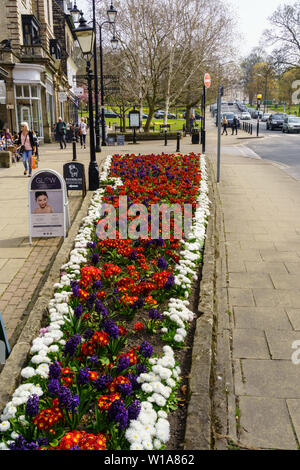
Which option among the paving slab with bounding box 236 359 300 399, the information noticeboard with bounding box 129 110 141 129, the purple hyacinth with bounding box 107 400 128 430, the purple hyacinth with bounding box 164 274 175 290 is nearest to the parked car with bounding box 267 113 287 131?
the information noticeboard with bounding box 129 110 141 129

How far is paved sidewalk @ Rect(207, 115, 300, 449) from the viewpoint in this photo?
3328mm

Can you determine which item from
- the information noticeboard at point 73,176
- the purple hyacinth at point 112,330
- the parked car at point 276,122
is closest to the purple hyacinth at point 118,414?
the purple hyacinth at point 112,330

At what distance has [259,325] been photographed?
4805mm

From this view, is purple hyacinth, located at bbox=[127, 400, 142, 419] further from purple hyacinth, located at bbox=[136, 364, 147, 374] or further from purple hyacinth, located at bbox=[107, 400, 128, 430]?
purple hyacinth, located at bbox=[136, 364, 147, 374]

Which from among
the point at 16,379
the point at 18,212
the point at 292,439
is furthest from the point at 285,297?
the point at 18,212

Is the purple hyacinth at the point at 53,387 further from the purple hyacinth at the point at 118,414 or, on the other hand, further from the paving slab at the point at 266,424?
the paving slab at the point at 266,424

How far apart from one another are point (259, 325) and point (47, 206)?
→ 13.8 feet

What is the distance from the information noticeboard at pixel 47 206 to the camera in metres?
7.56

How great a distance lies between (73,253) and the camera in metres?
6.36

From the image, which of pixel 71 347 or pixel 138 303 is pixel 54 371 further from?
pixel 138 303

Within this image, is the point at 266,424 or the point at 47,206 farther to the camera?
the point at 47,206

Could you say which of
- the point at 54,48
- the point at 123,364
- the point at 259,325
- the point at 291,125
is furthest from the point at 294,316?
the point at 291,125

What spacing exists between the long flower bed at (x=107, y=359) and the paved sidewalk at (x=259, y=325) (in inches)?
17.6

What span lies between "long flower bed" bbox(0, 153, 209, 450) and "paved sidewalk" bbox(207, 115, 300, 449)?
0.45m
